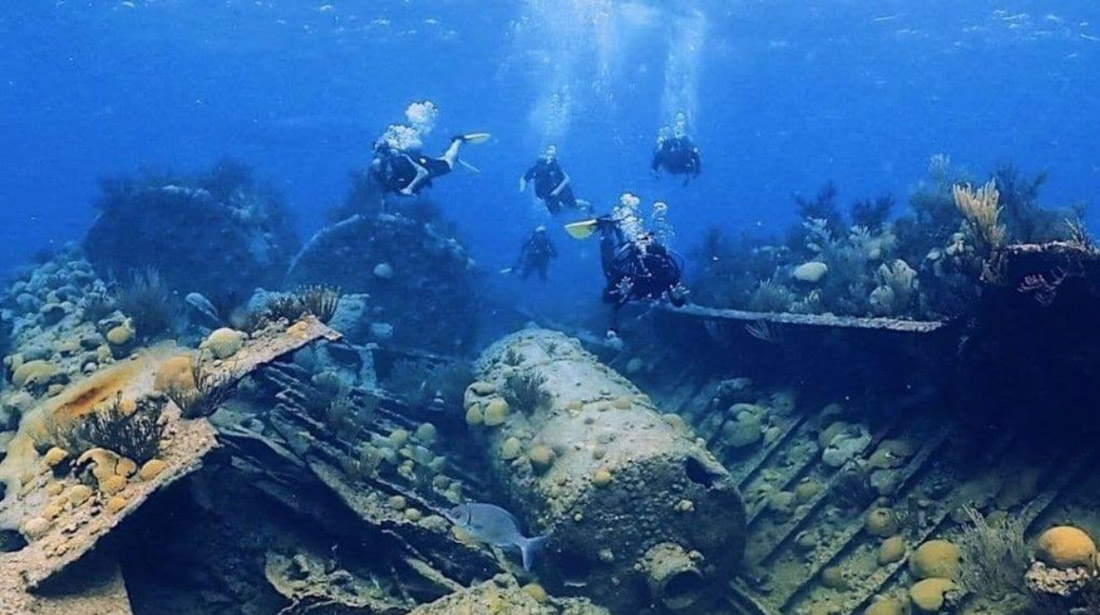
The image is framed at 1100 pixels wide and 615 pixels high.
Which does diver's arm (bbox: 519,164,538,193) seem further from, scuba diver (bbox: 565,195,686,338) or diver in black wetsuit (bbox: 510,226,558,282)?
scuba diver (bbox: 565,195,686,338)

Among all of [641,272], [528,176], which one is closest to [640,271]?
[641,272]

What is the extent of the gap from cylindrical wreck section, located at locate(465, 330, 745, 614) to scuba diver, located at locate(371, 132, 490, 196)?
4427 millimetres

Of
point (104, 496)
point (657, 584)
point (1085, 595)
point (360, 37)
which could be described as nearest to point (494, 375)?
point (657, 584)

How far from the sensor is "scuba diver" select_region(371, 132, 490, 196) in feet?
33.2

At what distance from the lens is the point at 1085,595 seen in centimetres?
489

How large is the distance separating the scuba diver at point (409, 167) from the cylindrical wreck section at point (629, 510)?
174 inches

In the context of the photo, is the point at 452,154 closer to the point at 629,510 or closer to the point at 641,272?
the point at 641,272

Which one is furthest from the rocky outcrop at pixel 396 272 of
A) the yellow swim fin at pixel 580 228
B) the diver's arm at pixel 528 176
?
the yellow swim fin at pixel 580 228

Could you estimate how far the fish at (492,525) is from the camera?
6.59 metres

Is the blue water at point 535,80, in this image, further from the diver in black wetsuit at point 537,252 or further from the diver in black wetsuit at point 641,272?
the diver in black wetsuit at point 641,272

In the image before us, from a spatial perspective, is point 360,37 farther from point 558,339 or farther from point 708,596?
point 708,596

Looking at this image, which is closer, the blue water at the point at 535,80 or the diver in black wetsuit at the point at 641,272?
the diver in black wetsuit at the point at 641,272

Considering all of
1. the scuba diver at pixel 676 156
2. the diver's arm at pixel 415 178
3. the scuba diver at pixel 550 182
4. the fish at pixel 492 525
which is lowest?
the fish at pixel 492 525

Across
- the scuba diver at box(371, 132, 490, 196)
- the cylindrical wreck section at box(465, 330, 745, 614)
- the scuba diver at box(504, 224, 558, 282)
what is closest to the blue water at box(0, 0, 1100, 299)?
the scuba diver at box(504, 224, 558, 282)
